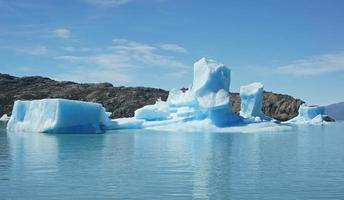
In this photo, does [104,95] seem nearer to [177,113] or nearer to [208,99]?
[177,113]

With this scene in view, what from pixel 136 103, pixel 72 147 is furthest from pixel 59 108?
pixel 136 103

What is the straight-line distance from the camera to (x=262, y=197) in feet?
36.6

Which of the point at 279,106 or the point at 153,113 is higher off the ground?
the point at 279,106

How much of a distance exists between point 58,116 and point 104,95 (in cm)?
7168

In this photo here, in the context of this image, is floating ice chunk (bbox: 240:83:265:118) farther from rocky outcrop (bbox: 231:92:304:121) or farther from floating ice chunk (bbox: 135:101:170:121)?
rocky outcrop (bbox: 231:92:304:121)

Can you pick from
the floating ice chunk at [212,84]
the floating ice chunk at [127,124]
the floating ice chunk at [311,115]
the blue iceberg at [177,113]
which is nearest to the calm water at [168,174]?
the blue iceberg at [177,113]

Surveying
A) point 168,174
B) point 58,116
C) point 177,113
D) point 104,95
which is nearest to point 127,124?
point 177,113

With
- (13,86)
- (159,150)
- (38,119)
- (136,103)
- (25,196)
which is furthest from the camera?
(13,86)

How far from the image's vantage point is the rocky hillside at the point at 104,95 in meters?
94.9

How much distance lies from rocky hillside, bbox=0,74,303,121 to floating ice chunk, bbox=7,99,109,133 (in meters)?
49.4

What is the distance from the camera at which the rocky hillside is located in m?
94.9

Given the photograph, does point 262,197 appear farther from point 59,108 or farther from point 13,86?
point 13,86

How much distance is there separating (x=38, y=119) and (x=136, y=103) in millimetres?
60647

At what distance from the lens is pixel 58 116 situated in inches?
1276
